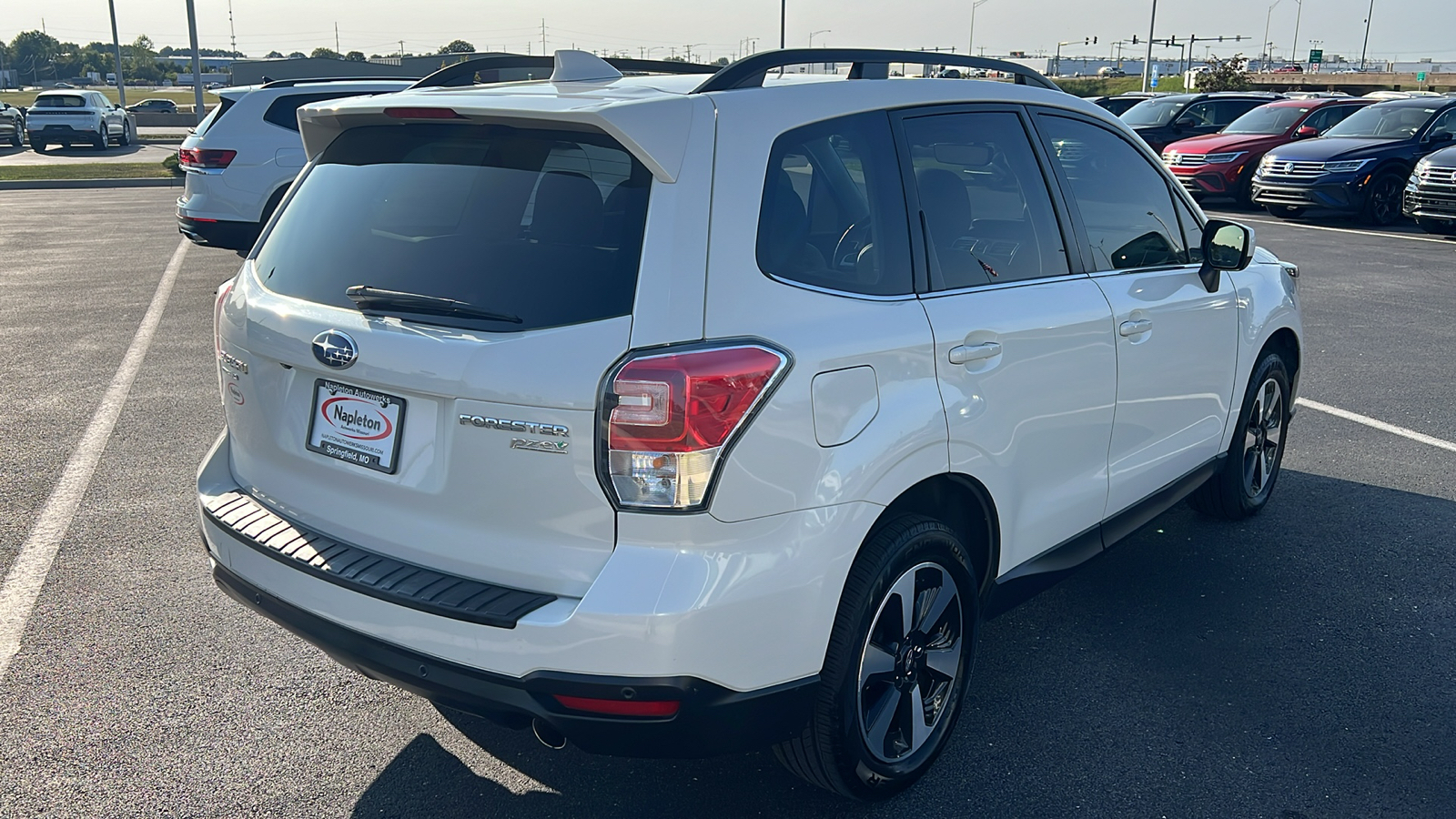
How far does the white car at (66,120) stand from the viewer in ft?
107

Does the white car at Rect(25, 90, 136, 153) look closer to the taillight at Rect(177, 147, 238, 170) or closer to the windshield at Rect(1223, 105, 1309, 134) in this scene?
the taillight at Rect(177, 147, 238, 170)

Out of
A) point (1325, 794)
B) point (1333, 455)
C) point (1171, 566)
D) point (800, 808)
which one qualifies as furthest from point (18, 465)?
point (1333, 455)

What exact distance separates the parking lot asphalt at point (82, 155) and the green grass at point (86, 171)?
4.84 ft

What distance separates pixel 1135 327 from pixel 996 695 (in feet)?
4.08

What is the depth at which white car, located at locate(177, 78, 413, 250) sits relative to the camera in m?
10.9

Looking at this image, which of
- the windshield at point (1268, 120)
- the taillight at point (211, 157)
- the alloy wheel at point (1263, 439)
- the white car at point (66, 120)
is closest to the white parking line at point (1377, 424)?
the alloy wheel at point (1263, 439)

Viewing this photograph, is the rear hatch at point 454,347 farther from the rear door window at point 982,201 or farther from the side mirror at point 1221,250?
the side mirror at point 1221,250

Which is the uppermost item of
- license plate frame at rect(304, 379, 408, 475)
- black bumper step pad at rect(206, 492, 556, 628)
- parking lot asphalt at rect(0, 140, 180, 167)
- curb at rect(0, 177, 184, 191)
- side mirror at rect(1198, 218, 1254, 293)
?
side mirror at rect(1198, 218, 1254, 293)

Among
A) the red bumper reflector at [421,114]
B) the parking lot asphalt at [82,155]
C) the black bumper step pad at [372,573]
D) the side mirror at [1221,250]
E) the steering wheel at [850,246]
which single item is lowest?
the parking lot asphalt at [82,155]

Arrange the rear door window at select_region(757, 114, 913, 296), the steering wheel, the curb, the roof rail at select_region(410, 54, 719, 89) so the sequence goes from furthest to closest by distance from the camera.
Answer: the curb < the roof rail at select_region(410, 54, 719, 89) < the steering wheel < the rear door window at select_region(757, 114, 913, 296)

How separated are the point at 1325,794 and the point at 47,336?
879 cm

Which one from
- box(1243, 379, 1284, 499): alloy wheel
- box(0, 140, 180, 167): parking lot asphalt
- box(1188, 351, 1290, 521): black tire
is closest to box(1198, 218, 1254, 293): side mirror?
box(1188, 351, 1290, 521): black tire

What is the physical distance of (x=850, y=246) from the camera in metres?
2.87

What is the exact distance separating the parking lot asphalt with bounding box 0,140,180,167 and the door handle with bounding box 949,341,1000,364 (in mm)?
29784
